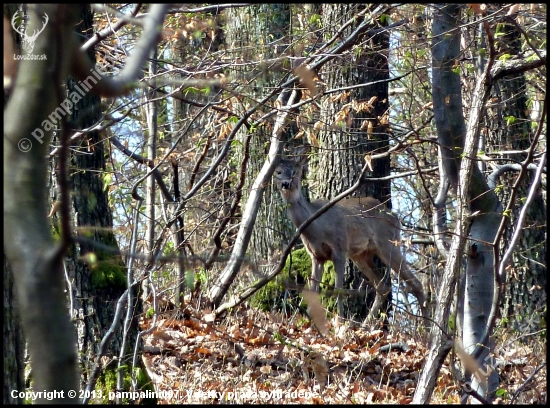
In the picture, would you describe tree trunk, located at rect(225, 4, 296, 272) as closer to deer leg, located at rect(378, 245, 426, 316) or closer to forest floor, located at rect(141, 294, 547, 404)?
deer leg, located at rect(378, 245, 426, 316)

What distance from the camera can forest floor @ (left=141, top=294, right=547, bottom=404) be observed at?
530cm

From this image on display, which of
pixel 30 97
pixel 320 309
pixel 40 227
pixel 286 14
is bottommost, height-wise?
pixel 320 309

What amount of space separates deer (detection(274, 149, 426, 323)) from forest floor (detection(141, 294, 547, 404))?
107 inches

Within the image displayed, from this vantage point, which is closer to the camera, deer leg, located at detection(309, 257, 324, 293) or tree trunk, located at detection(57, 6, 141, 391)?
tree trunk, located at detection(57, 6, 141, 391)

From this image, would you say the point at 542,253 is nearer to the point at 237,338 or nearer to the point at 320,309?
the point at 237,338

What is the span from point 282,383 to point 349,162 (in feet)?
15.9

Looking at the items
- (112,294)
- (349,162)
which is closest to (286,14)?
(349,162)

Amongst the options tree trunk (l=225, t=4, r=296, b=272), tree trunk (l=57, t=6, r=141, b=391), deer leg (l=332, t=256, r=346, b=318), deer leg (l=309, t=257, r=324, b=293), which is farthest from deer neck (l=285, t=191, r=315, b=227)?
tree trunk (l=57, t=6, r=141, b=391)

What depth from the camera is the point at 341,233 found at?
11.1 meters

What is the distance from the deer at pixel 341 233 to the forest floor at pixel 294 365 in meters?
2.72

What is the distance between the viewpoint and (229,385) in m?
5.49

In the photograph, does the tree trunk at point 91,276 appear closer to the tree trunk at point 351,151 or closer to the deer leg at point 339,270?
the tree trunk at point 351,151

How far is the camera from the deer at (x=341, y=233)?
10.4m

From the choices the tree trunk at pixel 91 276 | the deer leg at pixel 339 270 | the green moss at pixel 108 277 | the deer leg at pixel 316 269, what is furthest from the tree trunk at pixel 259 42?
the green moss at pixel 108 277
